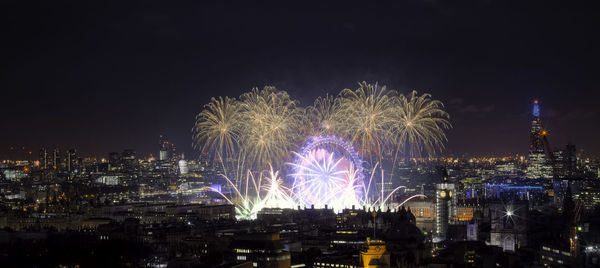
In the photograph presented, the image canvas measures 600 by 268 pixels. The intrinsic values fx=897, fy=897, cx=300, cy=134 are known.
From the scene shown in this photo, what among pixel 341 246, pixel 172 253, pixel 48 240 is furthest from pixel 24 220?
pixel 341 246

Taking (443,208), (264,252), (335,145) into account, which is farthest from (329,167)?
(264,252)

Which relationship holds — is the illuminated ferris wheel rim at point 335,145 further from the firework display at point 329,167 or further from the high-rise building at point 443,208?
the high-rise building at point 443,208

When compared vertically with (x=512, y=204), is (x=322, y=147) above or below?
above

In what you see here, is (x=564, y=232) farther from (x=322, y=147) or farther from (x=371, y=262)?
(x=371, y=262)

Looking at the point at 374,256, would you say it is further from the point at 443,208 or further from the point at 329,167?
the point at 443,208

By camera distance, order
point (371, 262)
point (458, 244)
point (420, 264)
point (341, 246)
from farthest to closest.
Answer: point (341, 246), point (458, 244), point (420, 264), point (371, 262)

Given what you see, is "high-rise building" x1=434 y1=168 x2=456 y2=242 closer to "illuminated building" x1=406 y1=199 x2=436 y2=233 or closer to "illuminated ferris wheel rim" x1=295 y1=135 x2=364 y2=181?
"illuminated building" x1=406 y1=199 x2=436 y2=233

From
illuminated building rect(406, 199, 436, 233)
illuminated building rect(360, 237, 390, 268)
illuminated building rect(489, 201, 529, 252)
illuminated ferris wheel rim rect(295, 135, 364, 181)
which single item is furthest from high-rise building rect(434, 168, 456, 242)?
illuminated building rect(360, 237, 390, 268)
